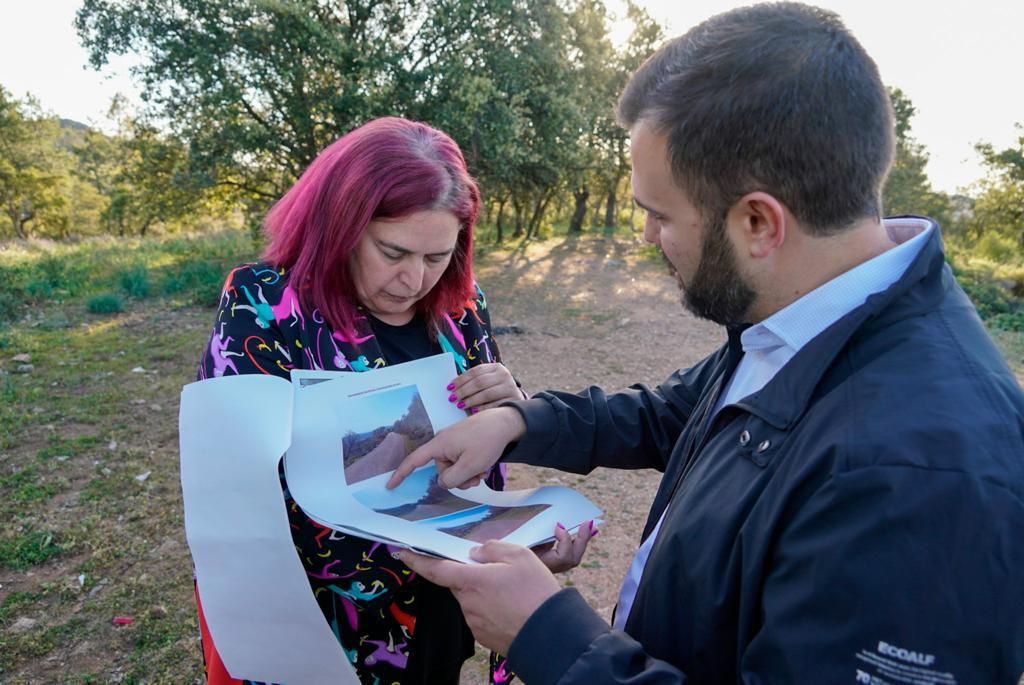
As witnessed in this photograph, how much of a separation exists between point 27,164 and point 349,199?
33190 millimetres

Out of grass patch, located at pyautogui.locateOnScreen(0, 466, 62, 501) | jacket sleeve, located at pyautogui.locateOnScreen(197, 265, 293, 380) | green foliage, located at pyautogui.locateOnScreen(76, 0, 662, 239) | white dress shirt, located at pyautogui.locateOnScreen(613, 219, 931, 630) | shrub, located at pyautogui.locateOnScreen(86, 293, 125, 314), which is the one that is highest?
green foliage, located at pyautogui.locateOnScreen(76, 0, 662, 239)

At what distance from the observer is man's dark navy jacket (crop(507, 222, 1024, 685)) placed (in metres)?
0.79

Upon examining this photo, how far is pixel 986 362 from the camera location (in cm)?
93

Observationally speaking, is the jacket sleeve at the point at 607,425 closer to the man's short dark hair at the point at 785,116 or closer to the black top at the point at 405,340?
the black top at the point at 405,340

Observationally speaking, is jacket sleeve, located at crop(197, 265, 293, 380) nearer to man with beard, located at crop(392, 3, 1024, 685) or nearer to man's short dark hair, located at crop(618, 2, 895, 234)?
man with beard, located at crop(392, 3, 1024, 685)

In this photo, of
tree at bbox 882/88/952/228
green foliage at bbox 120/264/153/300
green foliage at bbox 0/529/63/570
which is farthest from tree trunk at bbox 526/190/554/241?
green foliage at bbox 0/529/63/570

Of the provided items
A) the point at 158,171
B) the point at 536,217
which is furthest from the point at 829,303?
the point at 536,217

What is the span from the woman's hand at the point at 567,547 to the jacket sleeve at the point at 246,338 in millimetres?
776

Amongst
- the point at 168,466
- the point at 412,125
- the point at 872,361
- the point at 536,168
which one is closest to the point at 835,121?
the point at 872,361

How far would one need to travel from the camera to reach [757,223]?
3.71 feet

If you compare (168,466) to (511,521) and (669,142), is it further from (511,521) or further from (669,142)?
(669,142)

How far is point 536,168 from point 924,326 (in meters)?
12.9

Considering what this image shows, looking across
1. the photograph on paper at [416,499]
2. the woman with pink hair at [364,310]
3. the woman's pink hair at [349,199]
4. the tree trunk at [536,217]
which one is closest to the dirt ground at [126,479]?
the woman with pink hair at [364,310]

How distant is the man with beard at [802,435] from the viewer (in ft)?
2.63
